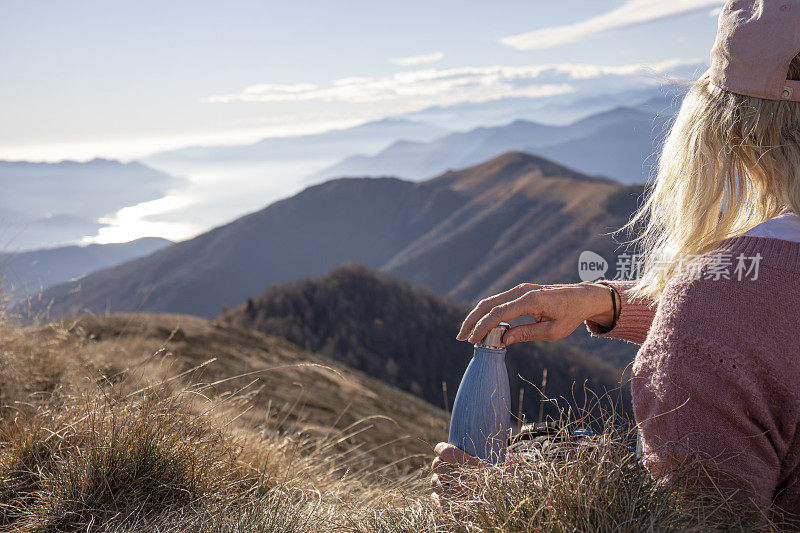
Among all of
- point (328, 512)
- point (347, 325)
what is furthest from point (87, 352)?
point (347, 325)

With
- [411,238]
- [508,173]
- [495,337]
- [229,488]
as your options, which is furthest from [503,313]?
[508,173]

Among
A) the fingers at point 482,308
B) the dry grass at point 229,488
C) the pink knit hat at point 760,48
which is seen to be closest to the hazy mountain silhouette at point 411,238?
the dry grass at point 229,488

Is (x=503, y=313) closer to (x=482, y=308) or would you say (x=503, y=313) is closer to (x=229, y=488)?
(x=482, y=308)

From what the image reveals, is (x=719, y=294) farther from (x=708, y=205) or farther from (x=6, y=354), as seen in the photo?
(x=6, y=354)

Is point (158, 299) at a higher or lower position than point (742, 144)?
lower

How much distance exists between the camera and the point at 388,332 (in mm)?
59688

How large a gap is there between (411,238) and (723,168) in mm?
153909

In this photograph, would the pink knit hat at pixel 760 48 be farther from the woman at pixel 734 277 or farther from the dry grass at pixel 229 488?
the dry grass at pixel 229 488

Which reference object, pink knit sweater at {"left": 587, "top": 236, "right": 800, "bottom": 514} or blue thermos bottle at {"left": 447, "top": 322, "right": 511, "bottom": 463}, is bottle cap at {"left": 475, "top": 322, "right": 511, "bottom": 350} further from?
pink knit sweater at {"left": 587, "top": 236, "right": 800, "bottom": 514}

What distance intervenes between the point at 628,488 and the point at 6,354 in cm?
383

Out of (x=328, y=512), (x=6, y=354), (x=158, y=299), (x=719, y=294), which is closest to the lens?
(x=719, y=294)

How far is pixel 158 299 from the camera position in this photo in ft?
366

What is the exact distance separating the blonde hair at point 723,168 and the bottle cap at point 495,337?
451 millimetres

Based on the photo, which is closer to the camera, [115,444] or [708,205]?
[708,205]
